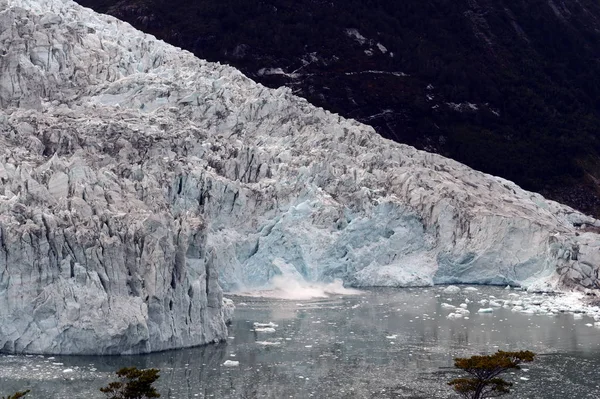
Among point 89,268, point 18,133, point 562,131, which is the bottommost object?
point 89,268

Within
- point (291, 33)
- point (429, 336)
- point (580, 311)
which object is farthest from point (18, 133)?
point (291, 33)

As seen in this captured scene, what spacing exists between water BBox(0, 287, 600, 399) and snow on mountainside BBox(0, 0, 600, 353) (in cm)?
184

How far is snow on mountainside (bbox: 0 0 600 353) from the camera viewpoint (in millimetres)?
25656

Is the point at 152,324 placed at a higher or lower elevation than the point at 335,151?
lower

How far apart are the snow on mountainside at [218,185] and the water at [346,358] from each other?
72.5 inches

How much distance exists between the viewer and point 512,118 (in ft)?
225

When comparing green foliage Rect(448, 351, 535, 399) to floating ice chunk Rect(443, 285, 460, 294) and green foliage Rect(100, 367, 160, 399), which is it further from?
floating ice chunk Rect(443, 285, 460, 294)

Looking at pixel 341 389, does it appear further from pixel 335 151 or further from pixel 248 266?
pixel 335 151

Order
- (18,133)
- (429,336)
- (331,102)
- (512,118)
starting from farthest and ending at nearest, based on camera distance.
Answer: (512,118) → (331,102) → (18,133) → (429,336)

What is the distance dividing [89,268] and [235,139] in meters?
14.0

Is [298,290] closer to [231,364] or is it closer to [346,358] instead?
[346,358]

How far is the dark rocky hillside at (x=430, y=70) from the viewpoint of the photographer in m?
64.0

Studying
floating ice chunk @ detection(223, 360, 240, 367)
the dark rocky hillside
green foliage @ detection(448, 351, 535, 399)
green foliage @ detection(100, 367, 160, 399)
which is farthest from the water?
the dark rocky hillside

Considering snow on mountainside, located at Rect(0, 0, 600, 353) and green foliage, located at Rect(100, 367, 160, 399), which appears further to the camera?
snow on mountainside, located at Rect(0, 0, 600, 353)
